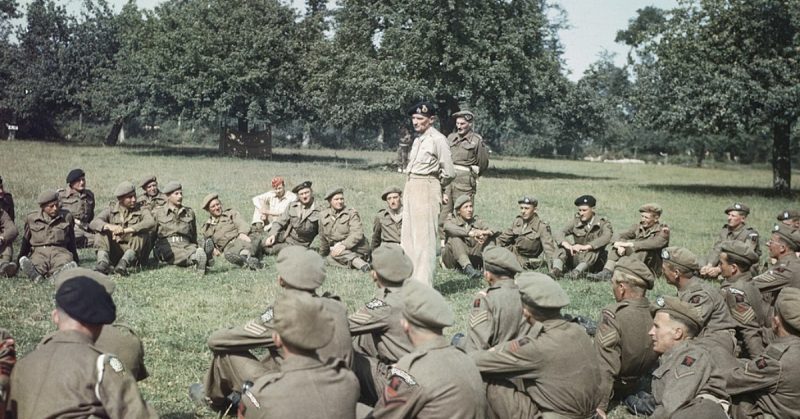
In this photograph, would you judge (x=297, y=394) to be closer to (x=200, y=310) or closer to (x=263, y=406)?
(x=263, y=406)

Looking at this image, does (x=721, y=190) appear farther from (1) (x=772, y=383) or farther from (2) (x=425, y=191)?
(1) (x=772, y=383)

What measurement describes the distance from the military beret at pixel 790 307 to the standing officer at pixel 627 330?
123 cm

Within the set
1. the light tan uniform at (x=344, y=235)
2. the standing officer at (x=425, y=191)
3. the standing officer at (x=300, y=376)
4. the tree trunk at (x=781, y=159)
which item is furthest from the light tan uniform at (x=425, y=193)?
the tree trunk at (x=781, y=159)

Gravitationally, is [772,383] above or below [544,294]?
below

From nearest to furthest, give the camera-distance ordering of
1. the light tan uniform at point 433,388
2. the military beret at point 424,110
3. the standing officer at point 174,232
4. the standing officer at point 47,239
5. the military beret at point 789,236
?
the light tan uniform at point 433,388, the military beret at point 789,236, the military beret at point 424,110, the standing officer at point 47,239, the standing officer at point 174,232

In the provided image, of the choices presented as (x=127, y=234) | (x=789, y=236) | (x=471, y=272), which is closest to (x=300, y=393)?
(x=789, y=236)

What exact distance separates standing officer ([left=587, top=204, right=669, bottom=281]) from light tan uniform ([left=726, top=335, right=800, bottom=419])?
6295 mm

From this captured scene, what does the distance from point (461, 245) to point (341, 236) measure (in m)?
2.15

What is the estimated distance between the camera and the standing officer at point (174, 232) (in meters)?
12.2

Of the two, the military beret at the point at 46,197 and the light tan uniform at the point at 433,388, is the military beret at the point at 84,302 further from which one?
the military beret at the point at 46,197

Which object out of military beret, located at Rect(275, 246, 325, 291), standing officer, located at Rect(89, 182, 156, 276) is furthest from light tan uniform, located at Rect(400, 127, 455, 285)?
standing officer, located at Rect(89, 182, 156, 276)

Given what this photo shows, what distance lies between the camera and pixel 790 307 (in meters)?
5.57

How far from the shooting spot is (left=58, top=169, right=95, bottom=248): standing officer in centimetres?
1324

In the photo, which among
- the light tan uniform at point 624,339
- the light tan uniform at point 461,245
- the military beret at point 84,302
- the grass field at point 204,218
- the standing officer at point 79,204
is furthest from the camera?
the standing officer at point 79,204
